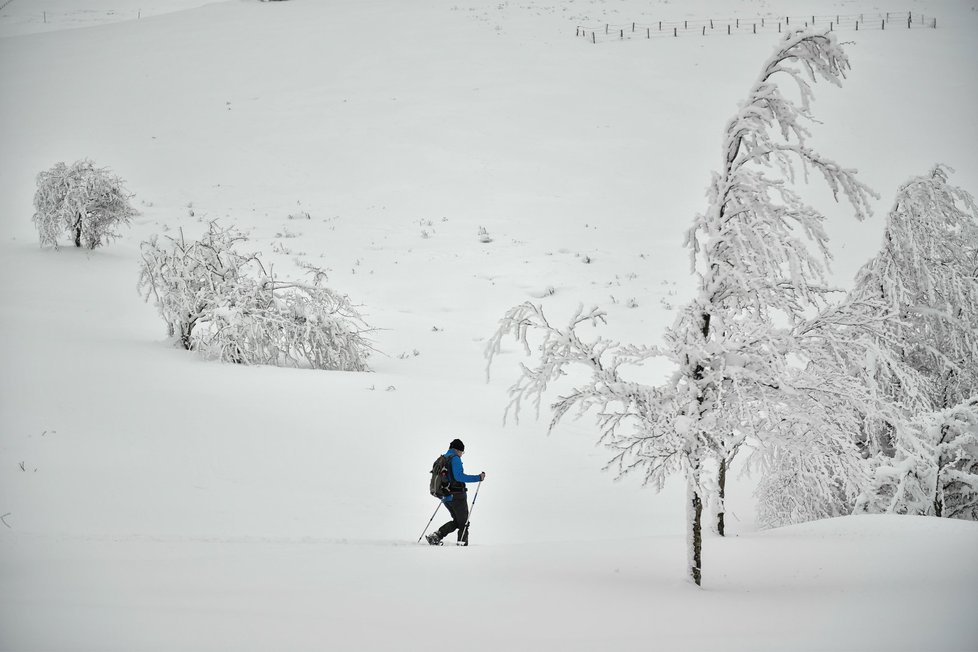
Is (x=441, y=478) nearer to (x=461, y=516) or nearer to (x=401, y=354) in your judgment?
(x=461, y=516)

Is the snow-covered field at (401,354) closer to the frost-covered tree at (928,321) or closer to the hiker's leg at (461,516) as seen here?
the hiker's leg at (461,516)

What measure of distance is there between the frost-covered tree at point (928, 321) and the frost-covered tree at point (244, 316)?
31.2 feet

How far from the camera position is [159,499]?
27.6ft

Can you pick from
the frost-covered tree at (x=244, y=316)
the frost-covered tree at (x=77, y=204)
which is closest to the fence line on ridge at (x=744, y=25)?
the frost-covered tree at (x=77, y=204)

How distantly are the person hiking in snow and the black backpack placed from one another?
0.04 metres

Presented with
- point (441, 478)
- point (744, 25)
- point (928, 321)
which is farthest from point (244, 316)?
point (744, 25)

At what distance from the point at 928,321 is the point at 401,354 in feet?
37.1

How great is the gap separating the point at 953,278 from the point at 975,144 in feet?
109

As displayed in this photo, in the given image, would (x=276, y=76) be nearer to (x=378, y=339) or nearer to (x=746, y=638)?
(x=378, y=339)

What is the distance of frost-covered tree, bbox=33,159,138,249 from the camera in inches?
818

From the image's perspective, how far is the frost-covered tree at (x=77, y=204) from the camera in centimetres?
2077

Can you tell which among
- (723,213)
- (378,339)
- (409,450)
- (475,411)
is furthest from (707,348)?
(378,339)

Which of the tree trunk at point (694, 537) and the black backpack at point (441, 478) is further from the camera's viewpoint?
the black backpack at point (441, 478)

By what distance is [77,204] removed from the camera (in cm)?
2091
